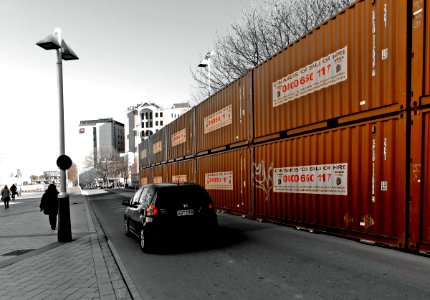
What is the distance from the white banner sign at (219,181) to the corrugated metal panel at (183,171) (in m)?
2.01

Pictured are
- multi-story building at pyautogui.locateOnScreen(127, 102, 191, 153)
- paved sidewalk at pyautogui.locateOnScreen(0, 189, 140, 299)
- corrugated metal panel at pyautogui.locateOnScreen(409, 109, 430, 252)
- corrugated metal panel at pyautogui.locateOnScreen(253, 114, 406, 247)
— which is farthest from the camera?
multi-story building at pyautogui.locateOnScreen(127, 102, 191, 153)

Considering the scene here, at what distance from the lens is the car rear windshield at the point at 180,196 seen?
7015mm

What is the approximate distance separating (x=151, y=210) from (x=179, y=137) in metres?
13.5

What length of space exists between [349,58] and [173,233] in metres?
5.35

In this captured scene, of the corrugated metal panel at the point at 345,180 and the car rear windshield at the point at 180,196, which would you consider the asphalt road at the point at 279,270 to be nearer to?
the corrugated metal panel at the point at 345,180

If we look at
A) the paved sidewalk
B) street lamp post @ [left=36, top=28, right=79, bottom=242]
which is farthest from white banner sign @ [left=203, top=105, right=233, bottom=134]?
the paved sidewalk

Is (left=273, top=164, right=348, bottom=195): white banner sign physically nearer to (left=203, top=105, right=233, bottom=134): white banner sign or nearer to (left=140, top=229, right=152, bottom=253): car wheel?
(left=203, top=105, right=233, bottom=134): white banner sign

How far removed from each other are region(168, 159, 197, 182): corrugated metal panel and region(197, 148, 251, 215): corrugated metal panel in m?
1.35

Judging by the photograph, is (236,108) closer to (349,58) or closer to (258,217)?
(258,217)

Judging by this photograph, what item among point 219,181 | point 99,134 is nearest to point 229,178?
point 219,181

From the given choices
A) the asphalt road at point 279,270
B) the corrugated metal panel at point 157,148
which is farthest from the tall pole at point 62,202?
the corrugated metal panel at point 157,148

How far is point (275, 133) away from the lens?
1023 centimetres

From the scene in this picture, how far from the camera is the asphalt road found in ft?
14.5

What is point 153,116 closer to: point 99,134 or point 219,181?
point 99,134
